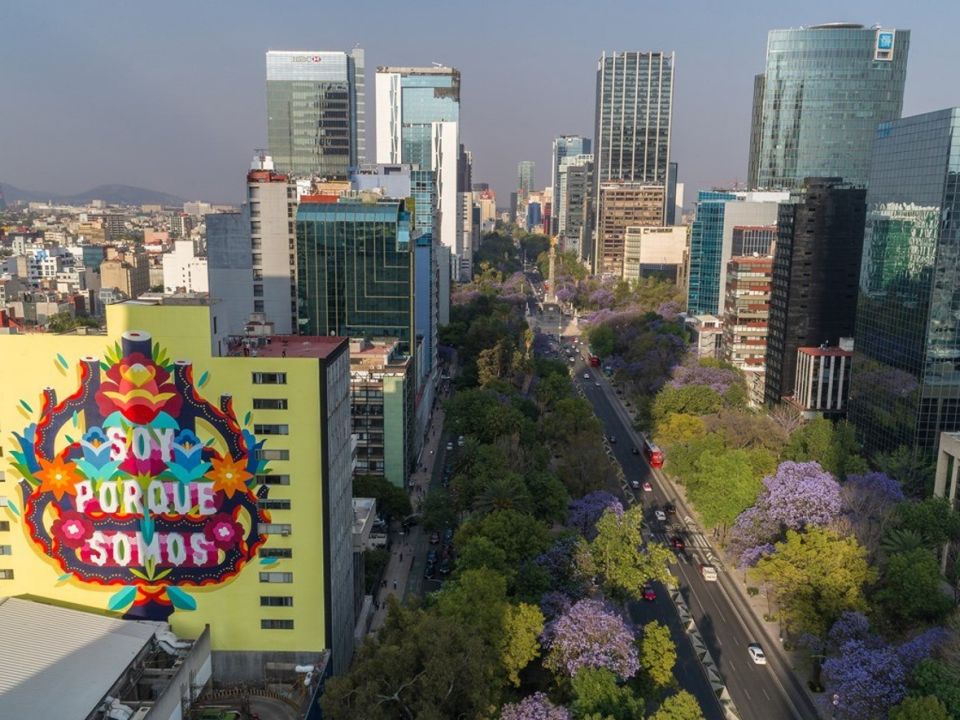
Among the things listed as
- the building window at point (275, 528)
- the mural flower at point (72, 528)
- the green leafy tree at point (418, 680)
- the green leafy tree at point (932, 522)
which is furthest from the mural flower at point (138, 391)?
the green leafy tree at point (932, 522)

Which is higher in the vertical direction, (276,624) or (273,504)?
(273,504)

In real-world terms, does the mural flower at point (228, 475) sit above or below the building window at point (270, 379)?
below

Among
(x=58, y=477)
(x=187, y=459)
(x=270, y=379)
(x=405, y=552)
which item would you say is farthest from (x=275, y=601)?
(x=405, y=552)

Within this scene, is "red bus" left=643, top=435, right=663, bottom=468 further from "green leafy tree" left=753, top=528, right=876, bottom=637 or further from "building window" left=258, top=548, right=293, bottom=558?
"building window" left=258, top=548, right=293, bottom=558

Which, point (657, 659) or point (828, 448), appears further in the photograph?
point (828, 448)

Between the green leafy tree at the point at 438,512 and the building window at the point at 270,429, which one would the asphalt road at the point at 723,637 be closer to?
the green leafy tree at the point at 438,512

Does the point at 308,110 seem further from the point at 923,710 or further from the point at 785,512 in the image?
the point at 923,710

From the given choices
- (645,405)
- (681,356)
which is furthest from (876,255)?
(681,356)
